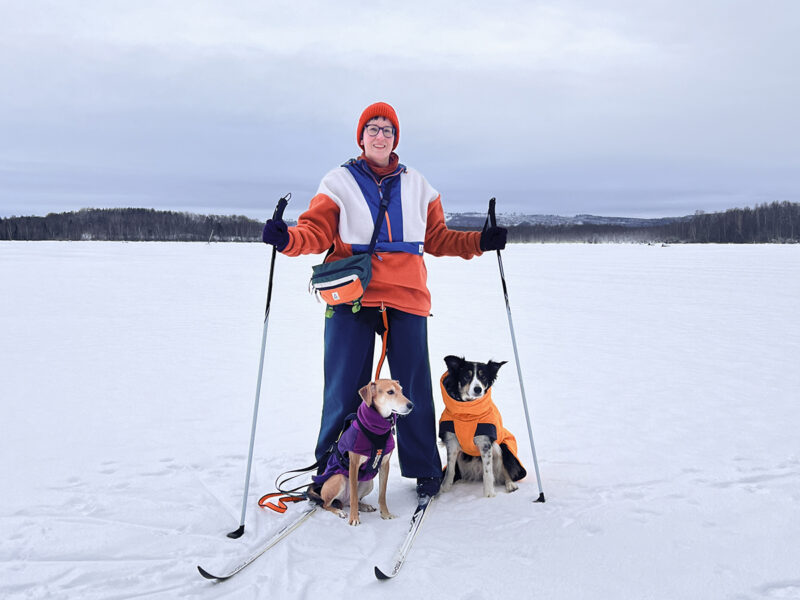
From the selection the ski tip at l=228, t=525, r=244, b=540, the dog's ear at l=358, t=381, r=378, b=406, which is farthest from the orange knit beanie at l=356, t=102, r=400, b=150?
the ski tip at l=228, t=525, r=244, b=540

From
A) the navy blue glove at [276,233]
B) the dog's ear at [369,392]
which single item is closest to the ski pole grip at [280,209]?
the navy blue glove at [276,233]

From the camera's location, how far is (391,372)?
3.55 metres

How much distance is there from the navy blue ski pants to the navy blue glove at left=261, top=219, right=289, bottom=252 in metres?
0.58

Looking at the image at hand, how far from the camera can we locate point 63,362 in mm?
7191

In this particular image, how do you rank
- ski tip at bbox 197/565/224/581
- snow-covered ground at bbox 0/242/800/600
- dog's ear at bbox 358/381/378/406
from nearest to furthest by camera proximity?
ski tip at bbox 197/565/224/581
snow-covered ground at bbox 0/242/800/600
dog's ear at bbox 358/381/378/406

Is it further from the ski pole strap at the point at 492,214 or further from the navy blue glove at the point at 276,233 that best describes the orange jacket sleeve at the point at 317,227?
the ski pole strap at the point at 492,214

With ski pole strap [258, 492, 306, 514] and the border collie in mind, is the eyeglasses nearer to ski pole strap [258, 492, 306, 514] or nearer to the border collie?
the border collie

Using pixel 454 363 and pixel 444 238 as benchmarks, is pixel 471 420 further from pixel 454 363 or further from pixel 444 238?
pixel 444 238

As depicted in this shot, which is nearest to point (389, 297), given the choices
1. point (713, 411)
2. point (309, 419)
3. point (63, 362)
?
point (309, 419)

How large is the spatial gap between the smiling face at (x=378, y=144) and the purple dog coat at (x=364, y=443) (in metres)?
1.51

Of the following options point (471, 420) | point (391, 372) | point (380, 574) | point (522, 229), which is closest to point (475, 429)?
point (471, 420)

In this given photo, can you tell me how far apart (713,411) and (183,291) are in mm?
13554

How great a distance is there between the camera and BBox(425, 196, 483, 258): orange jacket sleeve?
377 cm

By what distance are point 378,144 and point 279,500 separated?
2258 mm
